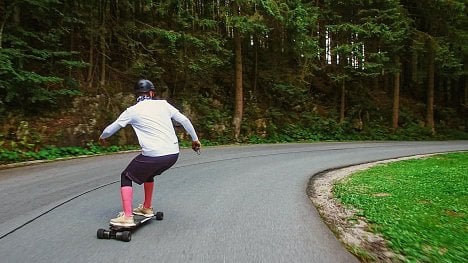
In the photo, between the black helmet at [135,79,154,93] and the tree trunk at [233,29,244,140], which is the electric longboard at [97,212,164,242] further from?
the tree trunk at [233,29,244,140]

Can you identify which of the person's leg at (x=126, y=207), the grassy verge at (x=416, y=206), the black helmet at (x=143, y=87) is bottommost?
the grassy verge at (x=416, y=206)

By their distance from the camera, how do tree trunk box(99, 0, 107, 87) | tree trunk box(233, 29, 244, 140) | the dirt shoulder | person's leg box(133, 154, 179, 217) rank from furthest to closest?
tree trunk box(233, 29, 244, 140)
tree trunk box(99, 0, 107, 87)
person's leg box(133, 154, 179, 217)
the dirt shoulder

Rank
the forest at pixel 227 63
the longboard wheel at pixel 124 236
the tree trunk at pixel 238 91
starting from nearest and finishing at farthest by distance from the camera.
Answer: the longboard wheel at pixel 124 236
the forest at pixel 227 63
the tree trunk at pixel 238 91

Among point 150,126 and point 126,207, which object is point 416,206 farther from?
point 126,207

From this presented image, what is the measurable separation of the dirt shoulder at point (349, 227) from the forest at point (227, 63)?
29.5 feet

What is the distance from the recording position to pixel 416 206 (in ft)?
24.5

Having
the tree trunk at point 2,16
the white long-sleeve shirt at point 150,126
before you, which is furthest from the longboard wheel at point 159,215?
the tree trunk at point 2,16

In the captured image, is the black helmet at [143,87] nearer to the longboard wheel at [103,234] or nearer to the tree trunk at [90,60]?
the longboard wheel at [103,234]

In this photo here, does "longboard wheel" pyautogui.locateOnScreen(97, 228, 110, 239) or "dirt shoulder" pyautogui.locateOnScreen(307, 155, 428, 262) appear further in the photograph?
"longboard wheel" pyautogui.locateOnScreen(97, 228, 110, 239)

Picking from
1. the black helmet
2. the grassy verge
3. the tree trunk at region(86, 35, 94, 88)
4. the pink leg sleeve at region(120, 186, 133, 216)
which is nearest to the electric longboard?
the pink leg sleeve at region(120, 186, 133, 216)

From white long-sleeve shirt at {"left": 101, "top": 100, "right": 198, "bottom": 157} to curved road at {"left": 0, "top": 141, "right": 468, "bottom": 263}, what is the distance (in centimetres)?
104

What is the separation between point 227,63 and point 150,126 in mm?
19925

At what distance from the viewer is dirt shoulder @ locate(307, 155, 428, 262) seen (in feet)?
16.1

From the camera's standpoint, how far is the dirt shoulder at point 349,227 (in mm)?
4905
